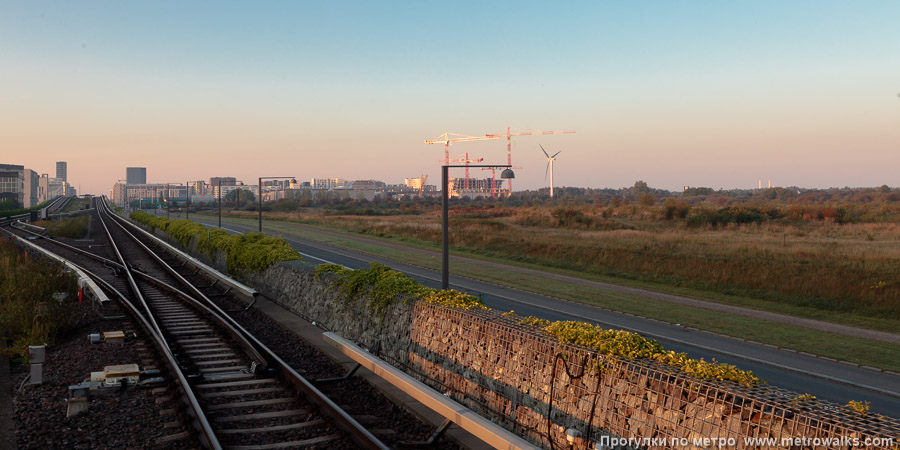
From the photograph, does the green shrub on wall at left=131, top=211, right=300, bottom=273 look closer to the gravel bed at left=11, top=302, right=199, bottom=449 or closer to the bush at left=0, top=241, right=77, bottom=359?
the bush at left=0, top=241, right=77, bottom=359

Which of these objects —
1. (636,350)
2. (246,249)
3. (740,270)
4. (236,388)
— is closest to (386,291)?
(236,388)

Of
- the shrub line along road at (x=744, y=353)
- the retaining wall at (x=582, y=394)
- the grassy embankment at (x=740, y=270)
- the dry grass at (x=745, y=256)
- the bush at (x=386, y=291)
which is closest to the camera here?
the retaining wall at (x=582, y=394)

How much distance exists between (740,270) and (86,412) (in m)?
30.7

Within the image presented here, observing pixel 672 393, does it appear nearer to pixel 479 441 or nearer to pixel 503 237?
pixel 479 441

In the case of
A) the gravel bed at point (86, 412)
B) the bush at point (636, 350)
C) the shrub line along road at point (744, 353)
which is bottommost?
the shrub line along road at point (744, 353)

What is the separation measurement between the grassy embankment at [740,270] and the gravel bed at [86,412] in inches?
725

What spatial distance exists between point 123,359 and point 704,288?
27122mm

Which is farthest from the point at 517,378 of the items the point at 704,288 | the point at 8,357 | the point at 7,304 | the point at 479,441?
the point at 704,288

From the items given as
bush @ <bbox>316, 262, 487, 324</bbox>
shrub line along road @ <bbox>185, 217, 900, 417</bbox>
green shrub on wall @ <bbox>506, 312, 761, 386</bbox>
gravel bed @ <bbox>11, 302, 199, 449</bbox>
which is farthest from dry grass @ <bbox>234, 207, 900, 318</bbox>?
gravel bed @ <bbox>11, 302, 199, 449</bbox>

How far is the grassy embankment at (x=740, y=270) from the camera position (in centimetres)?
2244

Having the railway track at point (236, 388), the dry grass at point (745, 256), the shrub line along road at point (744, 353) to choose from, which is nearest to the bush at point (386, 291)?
the railway track at point (236, 388)

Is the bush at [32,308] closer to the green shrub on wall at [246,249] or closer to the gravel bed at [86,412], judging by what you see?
the gravel bed at [86,412]

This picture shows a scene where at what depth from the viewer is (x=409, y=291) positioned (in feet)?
44.1

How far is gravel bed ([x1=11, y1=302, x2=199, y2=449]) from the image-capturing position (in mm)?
8797
